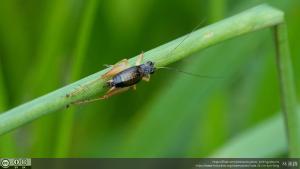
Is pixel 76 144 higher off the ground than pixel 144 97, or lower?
lower

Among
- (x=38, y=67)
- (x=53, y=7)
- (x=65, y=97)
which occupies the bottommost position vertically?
(x=65, y=97)

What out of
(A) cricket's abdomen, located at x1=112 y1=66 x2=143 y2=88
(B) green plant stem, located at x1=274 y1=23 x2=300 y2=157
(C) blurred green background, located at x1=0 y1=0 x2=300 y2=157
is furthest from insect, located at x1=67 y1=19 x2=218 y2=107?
(B) green plant stem, located at x1=274 y1=23 x2=300 y2=157

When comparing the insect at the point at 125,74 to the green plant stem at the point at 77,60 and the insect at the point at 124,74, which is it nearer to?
the insect at the point at 124,74

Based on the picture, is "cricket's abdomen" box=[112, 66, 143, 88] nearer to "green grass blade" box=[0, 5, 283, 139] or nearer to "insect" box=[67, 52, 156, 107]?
"insect" box=[67, 52, 156, 107]

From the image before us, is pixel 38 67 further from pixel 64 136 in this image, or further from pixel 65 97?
pixel 65 97

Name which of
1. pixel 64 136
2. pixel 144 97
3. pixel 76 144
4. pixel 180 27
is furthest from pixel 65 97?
pixel 180 27

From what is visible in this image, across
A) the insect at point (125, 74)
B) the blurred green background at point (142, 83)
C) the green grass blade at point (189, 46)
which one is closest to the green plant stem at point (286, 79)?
the green grass blade at point (189, 46)

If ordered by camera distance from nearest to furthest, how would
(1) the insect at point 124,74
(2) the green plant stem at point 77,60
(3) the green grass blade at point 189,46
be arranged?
(3) the green grass blade at point 189,46 < (1) the insect at point 124,74 < (2) the green plant stem at point 77,60
